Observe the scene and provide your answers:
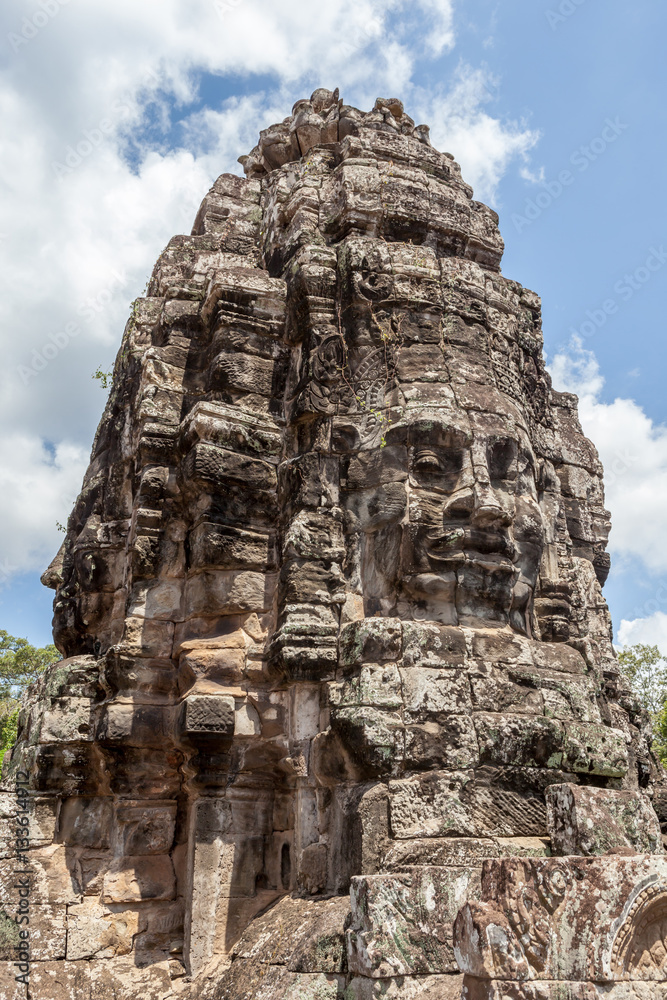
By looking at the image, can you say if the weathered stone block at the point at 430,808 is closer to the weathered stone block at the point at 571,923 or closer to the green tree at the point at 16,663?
the weathered stone block at the point at 571,923

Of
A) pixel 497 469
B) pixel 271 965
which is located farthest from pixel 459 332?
pixel 271 965

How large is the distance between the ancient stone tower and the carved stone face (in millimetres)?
23

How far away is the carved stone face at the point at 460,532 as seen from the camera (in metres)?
5.76

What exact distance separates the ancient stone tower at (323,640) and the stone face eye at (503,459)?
19 millimetres

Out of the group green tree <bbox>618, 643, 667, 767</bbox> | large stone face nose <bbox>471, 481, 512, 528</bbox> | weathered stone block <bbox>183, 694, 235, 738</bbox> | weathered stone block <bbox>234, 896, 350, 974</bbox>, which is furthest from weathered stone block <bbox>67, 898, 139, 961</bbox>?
green tree <bbox>618, 643, 667, 767</bbox>

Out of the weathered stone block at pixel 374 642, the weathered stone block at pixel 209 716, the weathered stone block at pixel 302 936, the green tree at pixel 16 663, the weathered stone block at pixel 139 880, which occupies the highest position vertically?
the green tree at pixel 16 663

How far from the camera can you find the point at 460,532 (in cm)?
588

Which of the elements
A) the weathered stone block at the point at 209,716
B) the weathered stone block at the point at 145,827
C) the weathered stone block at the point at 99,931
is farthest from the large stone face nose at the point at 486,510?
the weathered stone block at the point at 99,931

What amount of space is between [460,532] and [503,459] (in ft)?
2.93

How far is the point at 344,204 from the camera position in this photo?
24.1 feet

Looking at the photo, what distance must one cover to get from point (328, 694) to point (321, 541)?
115 cm

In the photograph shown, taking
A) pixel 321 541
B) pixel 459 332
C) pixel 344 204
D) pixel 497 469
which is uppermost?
pixel 344 204

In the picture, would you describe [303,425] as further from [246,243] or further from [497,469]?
[246,243]

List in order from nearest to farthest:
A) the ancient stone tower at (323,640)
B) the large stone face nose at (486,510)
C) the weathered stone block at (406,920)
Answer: the weathered stone block at (406,920)
the ancient stone tower at (323,640)
the large stone face nose at (486,510)
